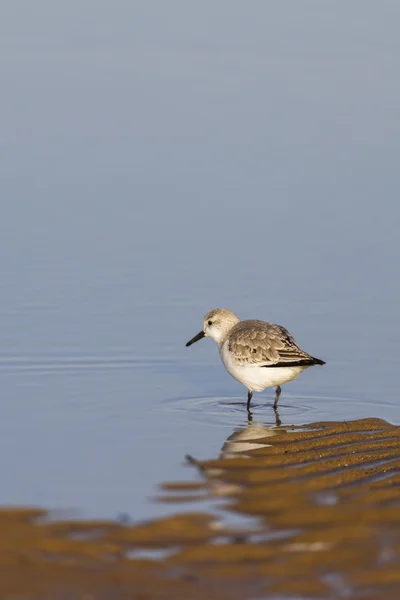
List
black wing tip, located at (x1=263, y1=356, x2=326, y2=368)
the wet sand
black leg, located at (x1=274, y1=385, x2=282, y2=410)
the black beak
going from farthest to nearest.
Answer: the black beak
black leg, located at (x1=274, y1=385, x2=282, y2=410)
black wing tip, located at (x1=263, y1=356, x2=326, y2=368)
the wet sand

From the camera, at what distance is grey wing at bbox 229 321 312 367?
10086 millimetres

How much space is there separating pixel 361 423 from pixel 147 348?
10.1ft

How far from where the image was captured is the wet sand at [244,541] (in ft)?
17.1

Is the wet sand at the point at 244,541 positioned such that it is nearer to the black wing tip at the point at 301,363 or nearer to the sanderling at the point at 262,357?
the black wing tip at the point at 301,363

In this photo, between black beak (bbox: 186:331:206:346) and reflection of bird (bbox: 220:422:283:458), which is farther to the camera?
black beak (bbox: 186:331:206:346)

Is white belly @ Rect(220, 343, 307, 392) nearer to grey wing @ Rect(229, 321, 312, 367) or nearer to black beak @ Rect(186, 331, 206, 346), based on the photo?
grey wing @ Rect(229, 321, 312, 367)

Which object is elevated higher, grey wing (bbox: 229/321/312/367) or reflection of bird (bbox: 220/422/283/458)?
grey wing (bbox: 229/321/312/367)

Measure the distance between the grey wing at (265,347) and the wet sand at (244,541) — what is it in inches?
91.5

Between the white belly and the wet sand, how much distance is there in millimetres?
2277

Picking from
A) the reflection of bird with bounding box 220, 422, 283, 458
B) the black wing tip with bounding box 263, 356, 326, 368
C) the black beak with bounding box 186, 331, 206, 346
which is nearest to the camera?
the reflection of bird with bounding box 220, 422, 283, 458

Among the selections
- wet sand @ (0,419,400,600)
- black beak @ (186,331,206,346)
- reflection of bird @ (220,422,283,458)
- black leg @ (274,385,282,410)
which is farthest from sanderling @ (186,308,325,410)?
wet sand @ (0,419,400,600)

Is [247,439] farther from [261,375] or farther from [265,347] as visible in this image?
[265,347]

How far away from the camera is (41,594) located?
5094 millimetres

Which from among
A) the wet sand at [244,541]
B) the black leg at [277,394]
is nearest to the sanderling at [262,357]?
the black leg at [277,394]
